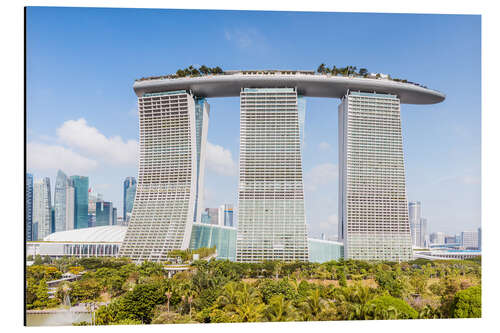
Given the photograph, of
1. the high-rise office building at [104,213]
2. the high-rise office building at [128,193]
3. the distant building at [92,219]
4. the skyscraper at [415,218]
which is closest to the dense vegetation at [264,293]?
the skyscraper at [415,218]

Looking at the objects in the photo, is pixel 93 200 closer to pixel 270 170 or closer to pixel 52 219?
pixel 52 219

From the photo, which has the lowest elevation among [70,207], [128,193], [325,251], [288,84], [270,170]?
[325,251]

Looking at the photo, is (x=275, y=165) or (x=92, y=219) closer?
(x=275, y=165)

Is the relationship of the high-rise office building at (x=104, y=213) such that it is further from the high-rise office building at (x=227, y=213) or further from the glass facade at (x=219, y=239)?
the glass facade at (x=219, y=239)

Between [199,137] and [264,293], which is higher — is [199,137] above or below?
above

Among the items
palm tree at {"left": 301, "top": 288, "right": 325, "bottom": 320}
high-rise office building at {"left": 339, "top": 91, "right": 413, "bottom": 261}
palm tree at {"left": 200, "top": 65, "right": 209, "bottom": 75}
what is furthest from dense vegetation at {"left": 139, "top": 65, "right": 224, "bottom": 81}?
palm tree at {"left": 301, "top": 288, "right": 325, "bottom": 320}

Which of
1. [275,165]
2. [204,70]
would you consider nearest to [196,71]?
[204,70]

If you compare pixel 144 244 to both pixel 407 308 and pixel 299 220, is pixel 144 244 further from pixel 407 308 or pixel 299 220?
pixel 407 308

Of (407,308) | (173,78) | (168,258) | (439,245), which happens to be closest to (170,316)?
(407,308)
